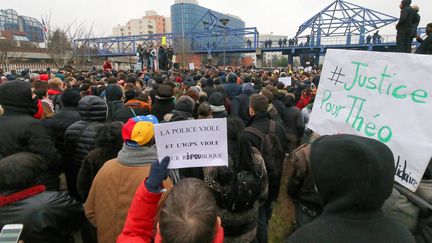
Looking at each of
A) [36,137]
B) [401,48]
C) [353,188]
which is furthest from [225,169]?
[401,48]

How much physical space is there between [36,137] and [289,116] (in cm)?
415

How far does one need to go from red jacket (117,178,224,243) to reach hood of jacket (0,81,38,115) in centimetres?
213

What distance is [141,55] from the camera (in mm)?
19984

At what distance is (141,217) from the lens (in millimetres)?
1802

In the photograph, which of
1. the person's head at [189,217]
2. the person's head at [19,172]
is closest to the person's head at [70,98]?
the person's head at [19,172]

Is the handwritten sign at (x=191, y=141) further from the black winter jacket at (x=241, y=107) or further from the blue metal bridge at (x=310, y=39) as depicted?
the blue metal bridge at (x=310, y=39)

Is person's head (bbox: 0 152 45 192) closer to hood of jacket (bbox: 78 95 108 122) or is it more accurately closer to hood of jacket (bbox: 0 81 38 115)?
hood of jacket (bbox: 0 81 38 115)

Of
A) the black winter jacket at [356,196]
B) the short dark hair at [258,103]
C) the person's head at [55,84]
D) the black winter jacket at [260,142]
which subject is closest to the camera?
the black winter jacket at [356,196]

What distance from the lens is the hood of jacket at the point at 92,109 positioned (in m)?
3.52

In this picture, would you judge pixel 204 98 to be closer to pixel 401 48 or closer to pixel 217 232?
pixel 217 232

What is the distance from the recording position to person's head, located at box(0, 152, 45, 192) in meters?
2.07

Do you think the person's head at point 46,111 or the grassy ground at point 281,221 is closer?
the grassy ground at point 281,221

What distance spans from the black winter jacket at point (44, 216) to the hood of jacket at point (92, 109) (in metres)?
1.32

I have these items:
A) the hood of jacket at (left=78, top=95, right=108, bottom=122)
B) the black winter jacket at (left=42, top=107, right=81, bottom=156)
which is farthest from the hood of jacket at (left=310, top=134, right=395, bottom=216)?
the black winter jacket at (left=42, top=107, right=81, bottom=156)
